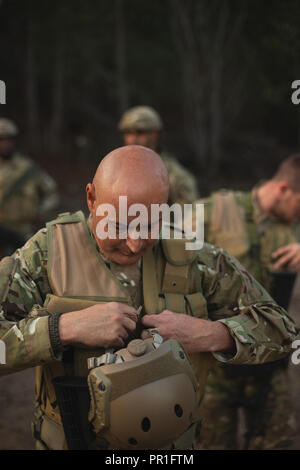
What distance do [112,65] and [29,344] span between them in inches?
663

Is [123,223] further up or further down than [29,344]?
further up

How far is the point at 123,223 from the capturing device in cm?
183

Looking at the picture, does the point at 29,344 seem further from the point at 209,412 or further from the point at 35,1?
the point at 35,1

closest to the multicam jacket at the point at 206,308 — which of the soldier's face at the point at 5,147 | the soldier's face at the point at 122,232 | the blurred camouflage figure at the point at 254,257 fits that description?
the soldier's face at the point at 122,232

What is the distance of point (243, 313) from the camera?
2084 mm

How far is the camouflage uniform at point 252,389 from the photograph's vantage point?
371 cm

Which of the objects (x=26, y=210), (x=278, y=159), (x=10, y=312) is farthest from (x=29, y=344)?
(x=278, y=159)

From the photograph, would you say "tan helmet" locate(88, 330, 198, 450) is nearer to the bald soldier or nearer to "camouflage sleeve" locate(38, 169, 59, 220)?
the bald soldier

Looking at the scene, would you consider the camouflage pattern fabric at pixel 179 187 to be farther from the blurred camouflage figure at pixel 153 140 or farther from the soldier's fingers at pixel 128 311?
the soldier's fingers at pixel 128 311

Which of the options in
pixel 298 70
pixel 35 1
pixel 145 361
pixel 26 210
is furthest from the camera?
pixel 35 1

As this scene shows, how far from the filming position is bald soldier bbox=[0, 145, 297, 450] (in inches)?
71.9

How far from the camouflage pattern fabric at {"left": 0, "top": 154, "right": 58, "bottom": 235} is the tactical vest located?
4587mm

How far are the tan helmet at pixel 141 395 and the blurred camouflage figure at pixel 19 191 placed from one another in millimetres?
4940

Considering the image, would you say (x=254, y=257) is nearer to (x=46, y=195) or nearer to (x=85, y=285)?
(x=85, y=285)
